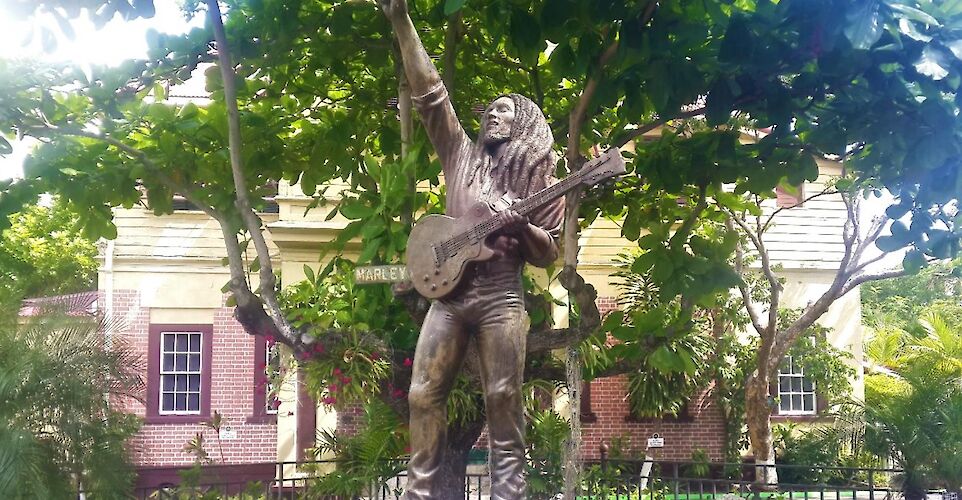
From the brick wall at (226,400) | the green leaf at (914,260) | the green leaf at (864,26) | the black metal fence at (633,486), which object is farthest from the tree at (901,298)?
the green leaf at (864,26)

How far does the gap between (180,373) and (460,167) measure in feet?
44.3

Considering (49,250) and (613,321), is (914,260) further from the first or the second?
(49,250)

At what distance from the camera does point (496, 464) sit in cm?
515

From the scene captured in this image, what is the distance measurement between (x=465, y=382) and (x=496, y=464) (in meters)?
2.69

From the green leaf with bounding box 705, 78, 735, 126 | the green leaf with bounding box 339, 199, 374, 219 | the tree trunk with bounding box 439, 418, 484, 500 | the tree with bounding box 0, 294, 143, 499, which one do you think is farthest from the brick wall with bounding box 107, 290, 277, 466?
the green leaf with bounding box 705, 78, 735, 126

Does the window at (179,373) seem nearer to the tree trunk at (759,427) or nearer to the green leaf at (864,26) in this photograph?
the tree trunk at (759,427)

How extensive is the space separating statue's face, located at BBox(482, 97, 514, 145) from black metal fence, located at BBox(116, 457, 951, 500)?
458 cm

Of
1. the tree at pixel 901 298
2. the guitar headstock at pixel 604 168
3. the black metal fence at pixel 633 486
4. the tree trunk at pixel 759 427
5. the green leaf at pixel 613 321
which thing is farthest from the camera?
the tree at pixel 901 298

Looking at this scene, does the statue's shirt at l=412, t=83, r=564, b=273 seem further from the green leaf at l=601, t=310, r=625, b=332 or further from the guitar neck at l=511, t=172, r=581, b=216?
the green leaf at l=601, t=310, r=625, b=332

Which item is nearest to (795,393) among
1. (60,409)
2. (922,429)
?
(922,429)

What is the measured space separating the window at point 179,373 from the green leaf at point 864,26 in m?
14.4

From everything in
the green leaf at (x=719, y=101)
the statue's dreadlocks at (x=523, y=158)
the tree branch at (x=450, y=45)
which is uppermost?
the tree branch at (x=450, y=45)

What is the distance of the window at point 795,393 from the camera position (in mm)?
18453

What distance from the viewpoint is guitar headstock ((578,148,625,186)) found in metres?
4.81
